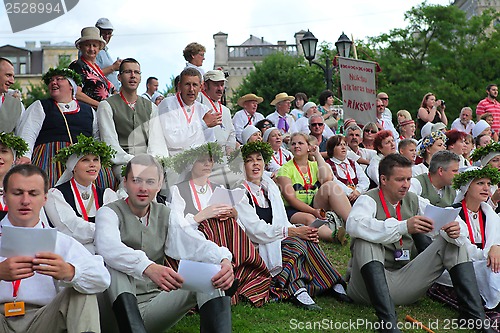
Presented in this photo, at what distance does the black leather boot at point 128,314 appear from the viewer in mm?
4594

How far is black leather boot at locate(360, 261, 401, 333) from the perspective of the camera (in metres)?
5.73

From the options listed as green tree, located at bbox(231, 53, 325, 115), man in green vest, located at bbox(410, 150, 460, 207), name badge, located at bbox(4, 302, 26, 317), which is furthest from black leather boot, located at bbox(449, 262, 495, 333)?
green tree, located at bbox(231, 53, 325, 115)

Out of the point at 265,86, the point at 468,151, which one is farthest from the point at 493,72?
the point at 468,151

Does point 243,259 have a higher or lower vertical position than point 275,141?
lower

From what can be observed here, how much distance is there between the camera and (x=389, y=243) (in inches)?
247

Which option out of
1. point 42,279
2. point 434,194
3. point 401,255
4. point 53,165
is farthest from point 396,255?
point 53,165

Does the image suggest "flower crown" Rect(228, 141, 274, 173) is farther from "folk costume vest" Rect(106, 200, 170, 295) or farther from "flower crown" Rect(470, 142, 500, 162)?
"flower crown" Rect(470, 142, 500, 162)

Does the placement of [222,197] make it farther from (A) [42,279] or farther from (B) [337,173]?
(B) [337,173]

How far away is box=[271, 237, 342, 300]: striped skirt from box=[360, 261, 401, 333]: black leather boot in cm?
95

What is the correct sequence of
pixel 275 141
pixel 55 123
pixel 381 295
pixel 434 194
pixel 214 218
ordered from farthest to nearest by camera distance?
1. pixel 275 141
2. pixel 434 194
3. pixel 55 123
4. pixel 214 218
5. pixel 381 295

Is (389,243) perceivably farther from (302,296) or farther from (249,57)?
(249,57)

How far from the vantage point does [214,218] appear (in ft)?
20.0

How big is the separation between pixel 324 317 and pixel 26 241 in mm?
3115

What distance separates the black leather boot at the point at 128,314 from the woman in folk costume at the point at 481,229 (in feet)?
10.0
